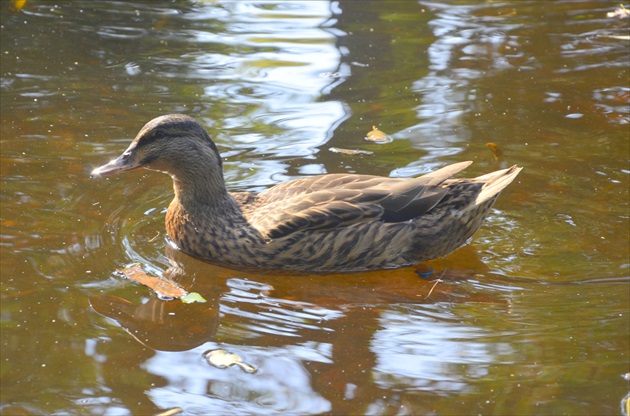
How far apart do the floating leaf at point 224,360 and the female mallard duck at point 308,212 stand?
1465mm

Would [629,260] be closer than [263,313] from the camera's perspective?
No

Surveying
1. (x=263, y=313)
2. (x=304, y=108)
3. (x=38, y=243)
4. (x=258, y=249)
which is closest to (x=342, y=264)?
(x=258, y=249)

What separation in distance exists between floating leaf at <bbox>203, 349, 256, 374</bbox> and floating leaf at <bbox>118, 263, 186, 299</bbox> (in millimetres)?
879

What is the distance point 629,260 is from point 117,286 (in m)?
3.61

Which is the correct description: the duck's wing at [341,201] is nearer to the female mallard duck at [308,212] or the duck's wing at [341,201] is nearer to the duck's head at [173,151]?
the female mallard duck at [308,212]

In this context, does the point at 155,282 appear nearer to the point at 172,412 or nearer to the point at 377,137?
the point at 172,412

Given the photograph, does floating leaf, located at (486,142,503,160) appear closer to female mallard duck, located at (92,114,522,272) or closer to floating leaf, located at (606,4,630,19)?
female mallard duck, located at (92,114,522,272)

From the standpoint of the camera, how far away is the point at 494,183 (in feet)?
23.9

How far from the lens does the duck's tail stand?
7.15 metres

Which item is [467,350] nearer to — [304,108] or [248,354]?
[248,354]

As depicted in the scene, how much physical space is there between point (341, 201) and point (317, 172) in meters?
1.18

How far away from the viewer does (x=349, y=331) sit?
600cm

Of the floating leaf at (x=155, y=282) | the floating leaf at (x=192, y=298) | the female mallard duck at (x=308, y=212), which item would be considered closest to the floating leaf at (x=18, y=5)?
the female mallard duck at (x=308, y=212)

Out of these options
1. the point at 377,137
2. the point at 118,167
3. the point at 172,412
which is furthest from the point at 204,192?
the point at 172,412
